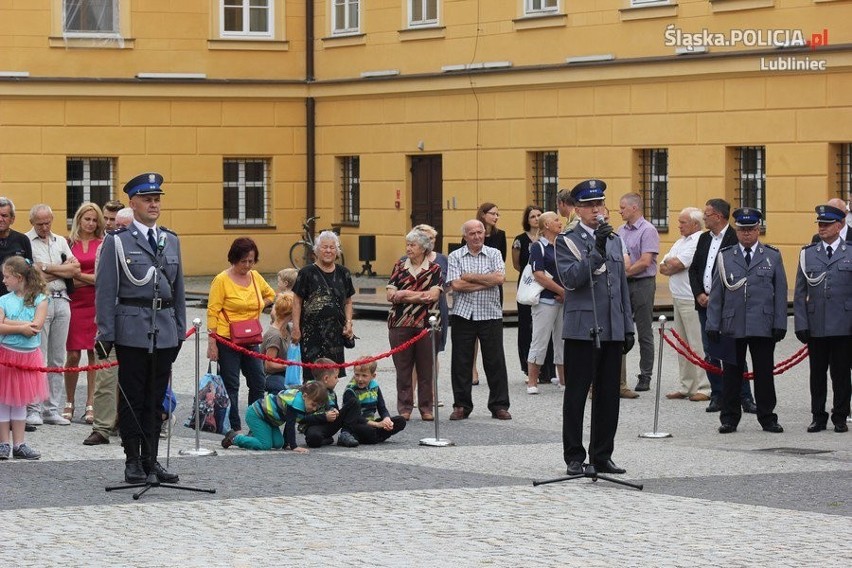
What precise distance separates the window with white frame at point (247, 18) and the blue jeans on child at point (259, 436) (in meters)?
23.6

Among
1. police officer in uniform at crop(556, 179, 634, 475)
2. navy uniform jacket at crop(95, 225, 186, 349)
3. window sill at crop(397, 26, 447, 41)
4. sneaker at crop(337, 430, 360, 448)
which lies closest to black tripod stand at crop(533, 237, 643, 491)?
police officer in uniform at crop(556, 179, 634, 475)

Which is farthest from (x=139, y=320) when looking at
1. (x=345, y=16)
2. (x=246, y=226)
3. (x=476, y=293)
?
(x=345, y=16)

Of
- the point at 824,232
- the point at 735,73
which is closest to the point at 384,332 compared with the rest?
the point at 735,73

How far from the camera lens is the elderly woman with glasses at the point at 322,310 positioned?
1461cm

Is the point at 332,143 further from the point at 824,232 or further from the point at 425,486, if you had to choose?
the point at 425,486

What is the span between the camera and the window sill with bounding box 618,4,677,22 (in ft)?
96.3

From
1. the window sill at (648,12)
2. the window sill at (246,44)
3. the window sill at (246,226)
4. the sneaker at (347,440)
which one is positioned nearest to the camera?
the sneaker at (347,440)

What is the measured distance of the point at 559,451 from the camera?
1325 centimetres

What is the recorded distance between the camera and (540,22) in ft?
104

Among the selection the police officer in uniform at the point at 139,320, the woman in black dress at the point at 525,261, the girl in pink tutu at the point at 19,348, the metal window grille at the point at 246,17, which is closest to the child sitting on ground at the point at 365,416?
the girl in pink tutu at the point at 19,348

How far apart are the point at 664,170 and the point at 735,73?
2529 millimetres

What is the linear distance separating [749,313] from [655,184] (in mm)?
16012

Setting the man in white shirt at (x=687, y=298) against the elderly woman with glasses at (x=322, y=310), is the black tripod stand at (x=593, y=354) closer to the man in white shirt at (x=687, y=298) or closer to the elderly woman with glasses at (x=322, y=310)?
the elderly woman with glasses at (x=322, y=310)

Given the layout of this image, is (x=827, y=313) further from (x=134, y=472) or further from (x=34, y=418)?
(x=34, y=418)
